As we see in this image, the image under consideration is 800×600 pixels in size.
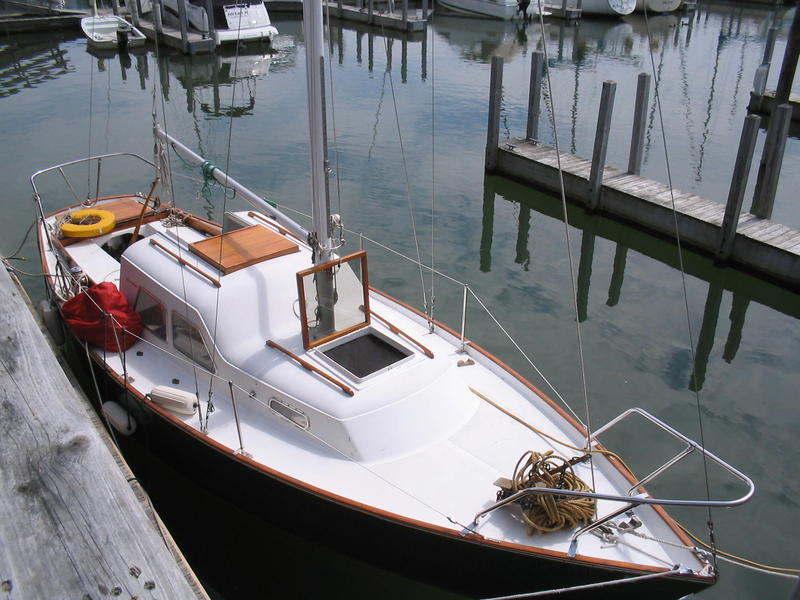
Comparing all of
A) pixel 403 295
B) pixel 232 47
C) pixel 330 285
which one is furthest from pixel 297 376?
pixel 232 47

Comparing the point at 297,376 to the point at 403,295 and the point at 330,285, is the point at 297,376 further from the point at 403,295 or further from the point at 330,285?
the point at 403,295

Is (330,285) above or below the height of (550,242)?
above

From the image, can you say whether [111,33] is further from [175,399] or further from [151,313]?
[175,399]

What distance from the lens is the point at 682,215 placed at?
1397cm

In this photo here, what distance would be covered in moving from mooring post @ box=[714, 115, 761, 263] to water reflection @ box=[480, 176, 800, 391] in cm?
48

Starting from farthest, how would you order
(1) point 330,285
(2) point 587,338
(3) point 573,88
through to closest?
1. (3) point 573,88
2. (2) point 587,338
3. (1) point 330,285

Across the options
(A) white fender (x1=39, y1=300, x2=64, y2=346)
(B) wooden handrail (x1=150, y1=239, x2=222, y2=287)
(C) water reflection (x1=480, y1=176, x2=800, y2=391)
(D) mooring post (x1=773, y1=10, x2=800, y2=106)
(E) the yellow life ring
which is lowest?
(C) water reflection (x1=480, y1=176, x2=800, y2=391)

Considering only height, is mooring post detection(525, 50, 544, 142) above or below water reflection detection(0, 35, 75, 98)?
above

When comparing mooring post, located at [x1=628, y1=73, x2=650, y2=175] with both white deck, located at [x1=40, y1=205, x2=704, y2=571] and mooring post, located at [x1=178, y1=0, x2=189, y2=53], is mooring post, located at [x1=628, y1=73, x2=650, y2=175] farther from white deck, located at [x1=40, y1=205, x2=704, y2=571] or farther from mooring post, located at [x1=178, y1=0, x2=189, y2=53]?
mooring post, located at [x1=178, y1=0, x2=189, y2=53]

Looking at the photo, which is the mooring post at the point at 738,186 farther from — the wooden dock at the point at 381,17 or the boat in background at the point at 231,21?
the wooden dock at the point at 381,17

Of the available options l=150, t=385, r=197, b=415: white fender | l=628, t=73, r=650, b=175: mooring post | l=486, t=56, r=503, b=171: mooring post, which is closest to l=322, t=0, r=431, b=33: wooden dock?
l=486, t=56, r=503, b=171: mooring post

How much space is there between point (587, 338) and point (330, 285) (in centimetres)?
560

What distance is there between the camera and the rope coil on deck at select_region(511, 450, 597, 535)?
6070 mm

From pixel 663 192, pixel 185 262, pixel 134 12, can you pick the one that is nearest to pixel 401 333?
pixel 185 262
